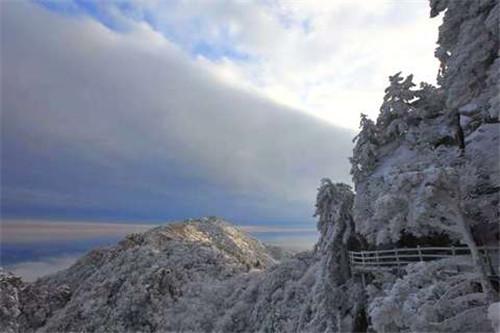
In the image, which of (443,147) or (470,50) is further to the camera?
A: (443,147)

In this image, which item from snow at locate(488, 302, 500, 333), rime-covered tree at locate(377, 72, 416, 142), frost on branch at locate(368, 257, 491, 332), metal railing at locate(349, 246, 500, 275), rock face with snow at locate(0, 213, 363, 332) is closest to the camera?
snow at locate(488, 302, 500, 333)

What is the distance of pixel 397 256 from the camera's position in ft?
70.5

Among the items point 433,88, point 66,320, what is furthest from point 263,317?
point 66,320

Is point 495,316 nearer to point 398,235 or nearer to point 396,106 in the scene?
point 398,235

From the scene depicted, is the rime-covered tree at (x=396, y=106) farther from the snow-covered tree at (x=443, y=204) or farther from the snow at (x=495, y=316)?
the snow at (x=495, y=316)

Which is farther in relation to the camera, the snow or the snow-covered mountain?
the snow-covered mountain

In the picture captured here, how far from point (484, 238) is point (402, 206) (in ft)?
18.3

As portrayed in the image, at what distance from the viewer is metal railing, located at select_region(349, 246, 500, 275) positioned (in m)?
19.3

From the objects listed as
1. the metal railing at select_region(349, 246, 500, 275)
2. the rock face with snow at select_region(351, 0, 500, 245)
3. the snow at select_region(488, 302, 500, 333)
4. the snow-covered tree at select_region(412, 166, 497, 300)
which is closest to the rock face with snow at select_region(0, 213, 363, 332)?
the metal railing at select_region(349, 246, 500, 275)

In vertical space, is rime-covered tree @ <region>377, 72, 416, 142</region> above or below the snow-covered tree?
above

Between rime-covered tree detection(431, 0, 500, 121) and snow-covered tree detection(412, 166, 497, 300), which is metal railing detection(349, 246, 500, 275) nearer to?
snow-covered tree detection(412, 166, 497, 300)

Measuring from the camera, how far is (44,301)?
209ft

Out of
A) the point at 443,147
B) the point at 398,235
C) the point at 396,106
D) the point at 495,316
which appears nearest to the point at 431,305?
the point at 495,316

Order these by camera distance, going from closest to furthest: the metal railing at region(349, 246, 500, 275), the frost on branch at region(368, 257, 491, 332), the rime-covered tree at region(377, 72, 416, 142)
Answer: the frost on branch at region(368, 257, 491, 332) < the metal railing at region(349, 246, 500, 275) < the rime-covered tree at region(377, 72, 416, 142)
